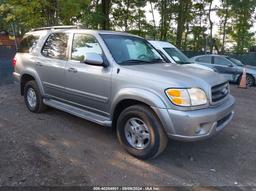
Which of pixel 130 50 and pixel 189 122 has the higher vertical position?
pixel 130 50

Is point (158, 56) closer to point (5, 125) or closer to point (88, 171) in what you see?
point (88, 171)

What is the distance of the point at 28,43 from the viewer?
6336 mm

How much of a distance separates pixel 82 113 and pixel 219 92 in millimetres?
2340

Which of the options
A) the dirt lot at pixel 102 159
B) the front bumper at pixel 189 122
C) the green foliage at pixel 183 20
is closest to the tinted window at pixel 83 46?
the dirt lot at pixel 102 159

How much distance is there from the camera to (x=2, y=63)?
9859 mm

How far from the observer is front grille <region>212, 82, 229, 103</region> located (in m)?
3.99

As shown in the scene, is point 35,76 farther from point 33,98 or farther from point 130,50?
point 130,50

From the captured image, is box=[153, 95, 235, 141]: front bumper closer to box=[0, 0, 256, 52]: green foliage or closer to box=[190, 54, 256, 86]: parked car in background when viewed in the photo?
box=[190, 54, 256, 86]: parked car in background

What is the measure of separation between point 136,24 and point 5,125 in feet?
67.0

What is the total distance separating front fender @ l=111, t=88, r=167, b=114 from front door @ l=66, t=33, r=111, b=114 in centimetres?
26

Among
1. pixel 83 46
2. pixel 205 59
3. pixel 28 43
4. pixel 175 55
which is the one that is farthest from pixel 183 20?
pixel 83 46

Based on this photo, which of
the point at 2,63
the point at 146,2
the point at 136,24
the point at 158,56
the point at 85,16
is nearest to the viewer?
the point at 158,56

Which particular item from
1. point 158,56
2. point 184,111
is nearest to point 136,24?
point 158,56

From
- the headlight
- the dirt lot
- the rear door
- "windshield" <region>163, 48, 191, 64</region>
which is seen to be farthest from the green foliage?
the headlight
